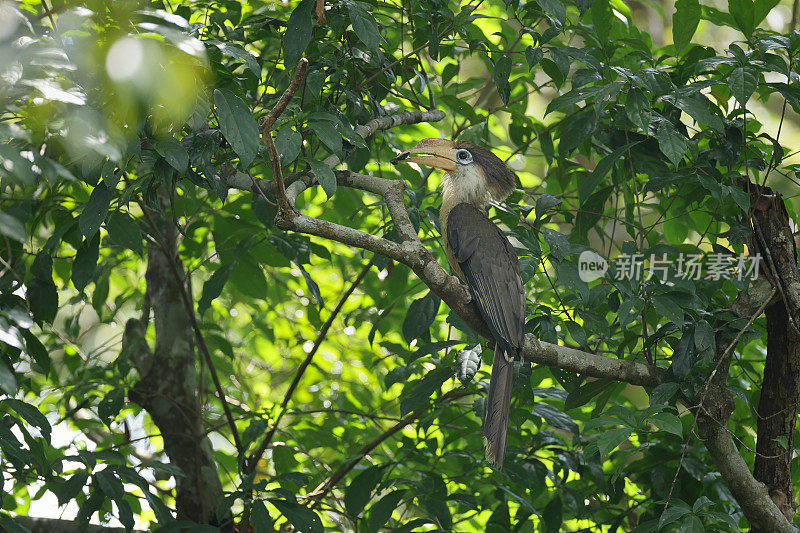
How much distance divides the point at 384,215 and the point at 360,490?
3.83ft

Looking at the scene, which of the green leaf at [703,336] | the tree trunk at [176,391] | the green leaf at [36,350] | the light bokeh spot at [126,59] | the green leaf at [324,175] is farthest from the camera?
the tree trunk at [176,391]

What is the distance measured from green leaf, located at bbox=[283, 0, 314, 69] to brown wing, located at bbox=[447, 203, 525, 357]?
1.00 metres

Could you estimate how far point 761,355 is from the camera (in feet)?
10.1

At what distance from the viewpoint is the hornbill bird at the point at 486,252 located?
238cm

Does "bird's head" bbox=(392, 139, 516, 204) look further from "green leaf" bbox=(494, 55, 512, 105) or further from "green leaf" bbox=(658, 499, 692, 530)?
"green leaf" bbox=(658, 499, 692, 530)

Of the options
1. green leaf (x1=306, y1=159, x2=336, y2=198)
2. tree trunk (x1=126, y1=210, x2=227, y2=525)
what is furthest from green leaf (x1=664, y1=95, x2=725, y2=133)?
tree trunk (x1=126, y1=210, x2=227, y2=525)

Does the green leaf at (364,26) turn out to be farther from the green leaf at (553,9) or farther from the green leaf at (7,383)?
the green leaf at (7,383)

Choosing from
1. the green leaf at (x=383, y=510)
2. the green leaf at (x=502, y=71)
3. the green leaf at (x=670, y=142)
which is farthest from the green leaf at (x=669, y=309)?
the green leaf at (x=383, y=510)

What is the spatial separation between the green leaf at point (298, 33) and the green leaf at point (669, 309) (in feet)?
4.25

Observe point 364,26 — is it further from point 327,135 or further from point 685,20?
point 685,20

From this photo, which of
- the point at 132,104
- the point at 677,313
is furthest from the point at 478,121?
the point at 132,104

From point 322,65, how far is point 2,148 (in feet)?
4.39

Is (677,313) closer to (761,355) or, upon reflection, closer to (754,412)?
(754,412)

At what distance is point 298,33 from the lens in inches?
80.0
